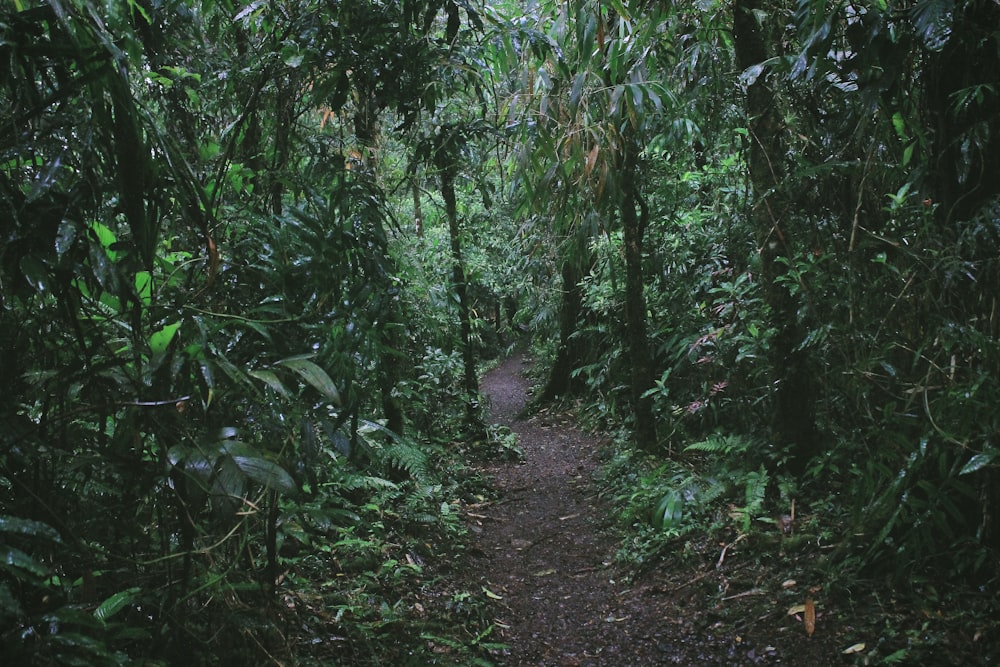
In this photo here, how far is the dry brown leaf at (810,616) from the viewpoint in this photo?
3288mm

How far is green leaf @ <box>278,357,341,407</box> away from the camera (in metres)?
1.81

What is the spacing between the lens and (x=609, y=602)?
4438mm

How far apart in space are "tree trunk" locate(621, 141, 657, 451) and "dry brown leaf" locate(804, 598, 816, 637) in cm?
330

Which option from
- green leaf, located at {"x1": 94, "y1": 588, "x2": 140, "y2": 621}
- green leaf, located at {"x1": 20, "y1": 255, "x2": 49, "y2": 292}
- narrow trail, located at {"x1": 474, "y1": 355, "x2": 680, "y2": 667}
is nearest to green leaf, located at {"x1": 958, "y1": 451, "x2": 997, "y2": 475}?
narrow trail, located at {"x1": 474, "y1": 355, "x2": 680, "y2": 667}

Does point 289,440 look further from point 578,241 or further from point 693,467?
point 693,467

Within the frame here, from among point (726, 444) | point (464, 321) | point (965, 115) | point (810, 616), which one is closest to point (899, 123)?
point (965, 115)

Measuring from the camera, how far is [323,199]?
Answer: 2797 mm

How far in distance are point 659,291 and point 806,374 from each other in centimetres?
314

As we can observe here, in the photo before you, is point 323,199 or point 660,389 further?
point 660,389

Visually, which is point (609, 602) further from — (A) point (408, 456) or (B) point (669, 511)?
(A) point (408, 456)

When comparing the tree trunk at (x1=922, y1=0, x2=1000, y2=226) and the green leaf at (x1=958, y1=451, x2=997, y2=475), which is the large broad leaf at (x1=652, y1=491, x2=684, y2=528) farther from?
the tree trunk at (x1=922, y1=0, x2=1000, y2=226)

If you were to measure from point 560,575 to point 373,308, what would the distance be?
10.5 ft

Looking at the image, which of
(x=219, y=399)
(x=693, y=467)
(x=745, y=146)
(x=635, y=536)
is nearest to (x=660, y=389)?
(x=693, y=467)

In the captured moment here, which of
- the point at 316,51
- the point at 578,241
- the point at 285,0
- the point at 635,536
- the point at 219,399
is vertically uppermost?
the point at 285,0
